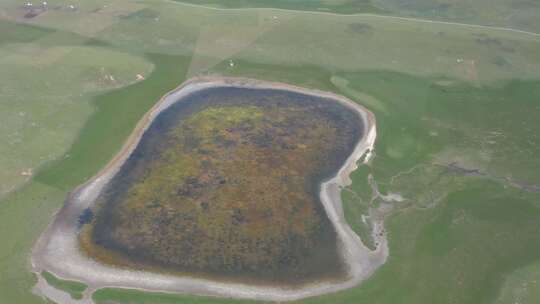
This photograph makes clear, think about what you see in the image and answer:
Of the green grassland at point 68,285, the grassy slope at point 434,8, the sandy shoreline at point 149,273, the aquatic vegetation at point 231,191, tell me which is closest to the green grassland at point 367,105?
the sandy shoreline at point 149,273

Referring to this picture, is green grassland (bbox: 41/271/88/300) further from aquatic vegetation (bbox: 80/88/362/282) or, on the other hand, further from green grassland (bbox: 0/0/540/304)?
aquatic vegetation (bbox: 80/88/362/282)

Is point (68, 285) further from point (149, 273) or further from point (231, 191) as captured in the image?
point (231, 191)

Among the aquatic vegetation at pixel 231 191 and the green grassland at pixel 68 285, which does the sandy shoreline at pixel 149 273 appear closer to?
the green grassland at pixel 68 285

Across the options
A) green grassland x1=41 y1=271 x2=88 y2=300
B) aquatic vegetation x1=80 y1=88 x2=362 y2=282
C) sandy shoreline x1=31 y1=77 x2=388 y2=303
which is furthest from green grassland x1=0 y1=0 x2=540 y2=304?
aquatic vegetation x1=80 y1=88 x2=362 y2=282

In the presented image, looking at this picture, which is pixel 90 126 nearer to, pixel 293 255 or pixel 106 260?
pixel 106 260

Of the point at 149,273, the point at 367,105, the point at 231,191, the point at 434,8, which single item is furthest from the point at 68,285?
the point at 434,8
